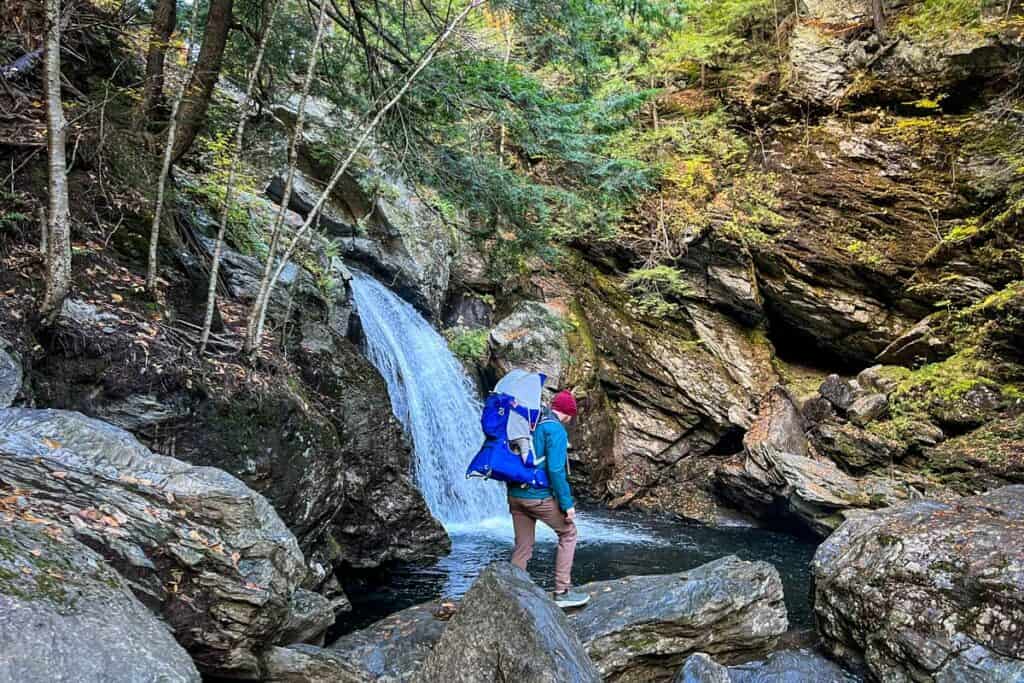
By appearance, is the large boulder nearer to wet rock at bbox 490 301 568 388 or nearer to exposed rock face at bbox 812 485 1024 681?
exposed rock face at bbox 812 485 1024 681

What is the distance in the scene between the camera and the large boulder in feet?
11.6

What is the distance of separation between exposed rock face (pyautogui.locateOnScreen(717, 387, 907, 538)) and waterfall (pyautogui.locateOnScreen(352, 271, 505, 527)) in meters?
5.22

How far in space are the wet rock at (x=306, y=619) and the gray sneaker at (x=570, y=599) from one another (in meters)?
1.99

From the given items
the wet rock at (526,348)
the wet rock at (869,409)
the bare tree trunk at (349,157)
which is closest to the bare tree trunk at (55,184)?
the bare tree trunk at (349,157)

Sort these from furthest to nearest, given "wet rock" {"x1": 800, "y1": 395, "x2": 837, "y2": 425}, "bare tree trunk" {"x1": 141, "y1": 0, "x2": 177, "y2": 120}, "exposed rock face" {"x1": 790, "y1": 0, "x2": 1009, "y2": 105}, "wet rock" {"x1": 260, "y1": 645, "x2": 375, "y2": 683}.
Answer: "exposed rock face" {"x1": 790, "y1": 0, "x2": 1009, "y2": 105} < "wet rock" {"x1": 800, "y1": 395, "x2": 837, "y2": 425} < "bare tree trunk" {"x1": 141, "y1": 0, "x2": 177, "y2": 120} < "wet rock" {"x1": 260, "y1": 645, "x2": 375, "y2": 683}

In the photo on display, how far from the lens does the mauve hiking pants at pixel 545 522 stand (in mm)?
5027

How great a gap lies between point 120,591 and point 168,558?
0.85 metres

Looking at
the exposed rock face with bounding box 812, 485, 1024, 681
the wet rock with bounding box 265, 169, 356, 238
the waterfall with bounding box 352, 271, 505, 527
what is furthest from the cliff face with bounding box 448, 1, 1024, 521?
the exposed rock face with bounding box 812, 485, 1024, 681

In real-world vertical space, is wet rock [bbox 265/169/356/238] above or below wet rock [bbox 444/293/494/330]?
above

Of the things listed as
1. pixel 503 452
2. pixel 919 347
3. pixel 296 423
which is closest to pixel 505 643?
pixel 503 452

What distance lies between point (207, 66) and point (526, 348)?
27.8ft

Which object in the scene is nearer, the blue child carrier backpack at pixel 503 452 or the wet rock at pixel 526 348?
the blue child carrier backpack at pixel 503 452

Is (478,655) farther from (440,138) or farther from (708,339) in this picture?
(708,339)

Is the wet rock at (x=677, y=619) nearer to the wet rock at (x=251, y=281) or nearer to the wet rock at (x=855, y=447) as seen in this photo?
the wet rock at (x=251, y=281)
